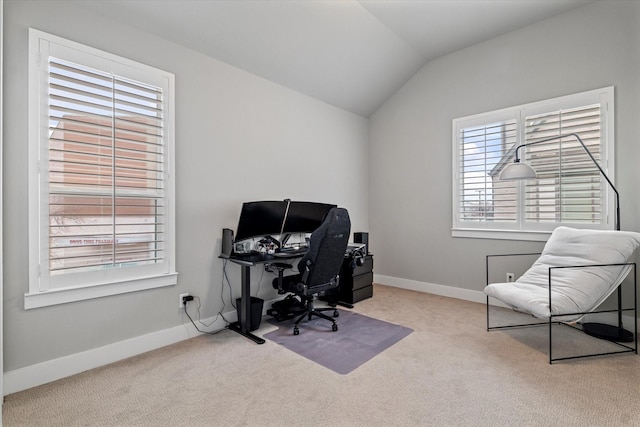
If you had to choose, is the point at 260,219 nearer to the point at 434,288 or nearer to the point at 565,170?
the point at 434,288

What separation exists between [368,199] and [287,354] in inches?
117

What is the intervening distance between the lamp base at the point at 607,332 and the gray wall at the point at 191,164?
2.90 meters

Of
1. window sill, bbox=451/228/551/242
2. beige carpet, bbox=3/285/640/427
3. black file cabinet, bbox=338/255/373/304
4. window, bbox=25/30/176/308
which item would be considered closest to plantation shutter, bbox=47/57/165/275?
window, bbox=25/30/176/308

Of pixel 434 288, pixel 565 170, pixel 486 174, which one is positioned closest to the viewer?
pixel 565 170

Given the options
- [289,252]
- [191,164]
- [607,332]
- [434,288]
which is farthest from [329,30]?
[607,332]

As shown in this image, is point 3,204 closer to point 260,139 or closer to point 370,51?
point 260,139

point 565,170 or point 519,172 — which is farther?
point 565,170

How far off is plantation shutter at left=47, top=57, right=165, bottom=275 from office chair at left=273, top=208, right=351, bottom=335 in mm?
1208

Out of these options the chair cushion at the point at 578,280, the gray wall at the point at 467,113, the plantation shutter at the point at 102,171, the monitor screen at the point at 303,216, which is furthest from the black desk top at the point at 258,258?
the gray wall at the point at 467,113

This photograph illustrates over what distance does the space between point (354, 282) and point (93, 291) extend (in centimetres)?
260

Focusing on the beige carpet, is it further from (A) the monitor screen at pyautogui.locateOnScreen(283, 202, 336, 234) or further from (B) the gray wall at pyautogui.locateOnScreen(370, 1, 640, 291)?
(B) the gray wall at pyautogui.locateOnScreen(370, 1, 640, 291)

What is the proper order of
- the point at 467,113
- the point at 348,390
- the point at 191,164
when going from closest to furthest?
the point at 348,390
the point at 191,164
the point at 467,113

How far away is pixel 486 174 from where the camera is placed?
3.82 metres

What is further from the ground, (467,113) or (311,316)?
(467,113)
